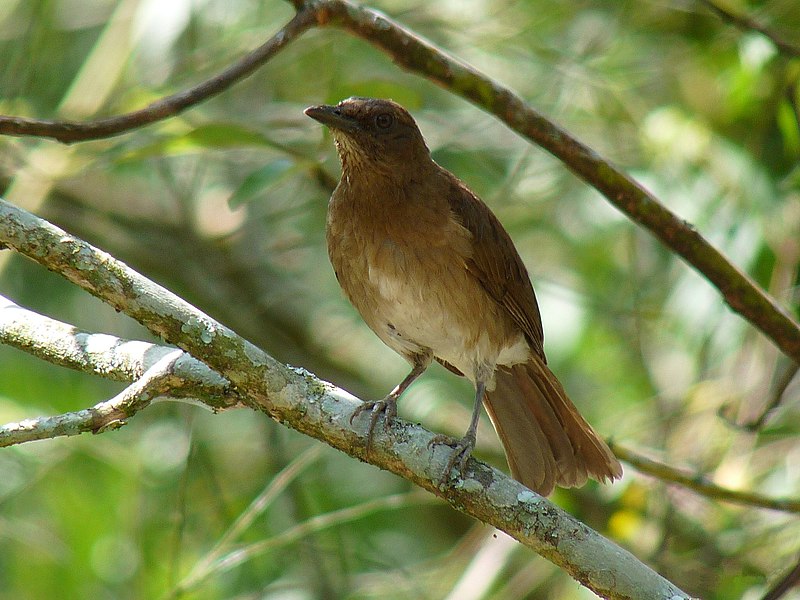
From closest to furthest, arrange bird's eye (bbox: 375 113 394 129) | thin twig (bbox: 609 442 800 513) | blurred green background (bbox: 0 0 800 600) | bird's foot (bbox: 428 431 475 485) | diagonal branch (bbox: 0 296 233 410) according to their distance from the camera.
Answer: bird's foot (bbox: 428 431 475 485)
diagonal branch (bbox: 0 296 233 410)
thin twig (bbox: 609 442 800 513)
bird's eye (bbox: 375 113 394 129)
blurred green background (bbox: 0 0 800 600)

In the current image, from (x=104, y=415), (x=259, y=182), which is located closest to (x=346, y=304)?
(x=259, y=182)

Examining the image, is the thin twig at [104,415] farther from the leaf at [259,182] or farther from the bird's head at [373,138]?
the bird's head at [373,138]

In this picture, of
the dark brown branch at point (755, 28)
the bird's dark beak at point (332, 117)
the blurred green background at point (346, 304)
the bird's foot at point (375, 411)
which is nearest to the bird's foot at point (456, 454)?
the bird's foot at point (375, 411)

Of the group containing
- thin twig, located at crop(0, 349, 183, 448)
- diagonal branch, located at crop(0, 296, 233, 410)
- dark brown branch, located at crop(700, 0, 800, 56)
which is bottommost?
thin twig, located at crop(0, 349, 183, 448)

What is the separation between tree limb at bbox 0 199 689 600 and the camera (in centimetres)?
280

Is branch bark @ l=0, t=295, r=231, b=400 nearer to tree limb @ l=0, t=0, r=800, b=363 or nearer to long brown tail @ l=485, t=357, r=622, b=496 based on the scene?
tree limb @ l=0, t=0, r=800, b=363

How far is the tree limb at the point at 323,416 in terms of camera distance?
9.20 feet

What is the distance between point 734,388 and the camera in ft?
17.2

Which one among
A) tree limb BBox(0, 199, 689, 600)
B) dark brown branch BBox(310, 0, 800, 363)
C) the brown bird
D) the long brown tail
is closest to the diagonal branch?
tree limb BBox(0, 199, 689, 600)

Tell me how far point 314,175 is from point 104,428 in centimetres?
217

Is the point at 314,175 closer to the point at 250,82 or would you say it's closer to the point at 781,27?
the point at 250,82

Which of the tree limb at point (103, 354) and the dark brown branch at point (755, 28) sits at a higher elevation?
the dark brown branch at point (755, 28)

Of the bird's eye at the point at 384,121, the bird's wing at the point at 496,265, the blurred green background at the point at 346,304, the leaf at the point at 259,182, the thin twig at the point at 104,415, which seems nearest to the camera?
the thin twig at the point at 104,415

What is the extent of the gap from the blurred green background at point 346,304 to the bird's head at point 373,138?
142 millimetres
